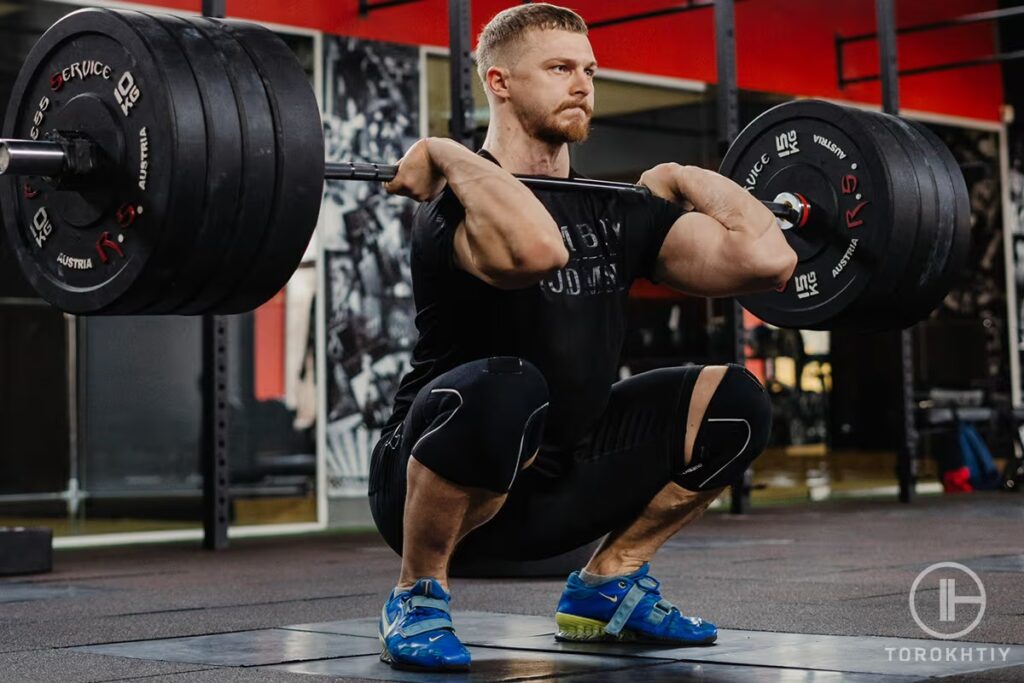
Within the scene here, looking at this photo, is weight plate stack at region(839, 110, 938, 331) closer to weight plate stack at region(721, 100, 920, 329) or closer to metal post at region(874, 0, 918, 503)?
weight plate stack at region(721, 100, 920, 329)

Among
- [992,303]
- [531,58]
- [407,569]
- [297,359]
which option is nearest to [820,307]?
[531,58]

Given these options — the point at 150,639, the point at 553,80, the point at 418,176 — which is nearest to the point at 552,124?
the point at 553,80

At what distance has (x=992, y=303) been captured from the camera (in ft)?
24.9

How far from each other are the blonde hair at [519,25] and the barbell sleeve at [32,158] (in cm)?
63

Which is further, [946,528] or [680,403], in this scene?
[946,528]

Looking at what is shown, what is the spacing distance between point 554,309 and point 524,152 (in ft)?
0.86

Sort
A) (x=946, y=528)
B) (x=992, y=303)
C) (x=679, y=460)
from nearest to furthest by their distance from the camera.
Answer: (x=679, y=460) < (x=946, y=528) < (x=992, y=303)

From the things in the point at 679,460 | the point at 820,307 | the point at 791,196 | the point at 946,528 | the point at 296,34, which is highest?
the point at 296,34

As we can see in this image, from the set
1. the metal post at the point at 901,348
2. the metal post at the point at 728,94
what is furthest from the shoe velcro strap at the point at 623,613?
the metal post at the point at 901,348

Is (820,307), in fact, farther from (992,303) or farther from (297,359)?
(992,303)

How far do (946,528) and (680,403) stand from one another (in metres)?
2.92

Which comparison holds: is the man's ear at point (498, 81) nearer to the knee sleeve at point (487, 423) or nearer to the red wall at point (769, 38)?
the knee sleeve at point (487, 423)

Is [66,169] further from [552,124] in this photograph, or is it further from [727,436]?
[727,436]

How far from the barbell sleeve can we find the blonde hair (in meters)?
0.63
